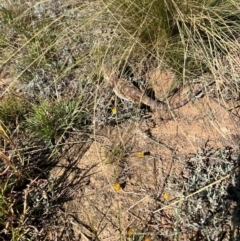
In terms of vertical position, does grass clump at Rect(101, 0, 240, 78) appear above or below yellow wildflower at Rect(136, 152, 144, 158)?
above

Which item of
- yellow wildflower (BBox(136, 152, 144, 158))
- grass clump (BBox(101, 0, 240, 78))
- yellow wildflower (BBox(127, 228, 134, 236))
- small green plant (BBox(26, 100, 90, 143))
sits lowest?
yellow wildflower (BBox(127, 228, 134, 236))

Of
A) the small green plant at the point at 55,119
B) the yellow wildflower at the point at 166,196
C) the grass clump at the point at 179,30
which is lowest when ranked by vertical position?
the yellow wildflower at the point at 166,196

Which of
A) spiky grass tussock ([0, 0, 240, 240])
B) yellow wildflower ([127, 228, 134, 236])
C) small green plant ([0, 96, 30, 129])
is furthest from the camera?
small green plant ([0, 96, 30, 129])

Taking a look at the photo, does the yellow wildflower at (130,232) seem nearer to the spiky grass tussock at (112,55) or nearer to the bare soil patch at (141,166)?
the bare soil patch at (141,166)

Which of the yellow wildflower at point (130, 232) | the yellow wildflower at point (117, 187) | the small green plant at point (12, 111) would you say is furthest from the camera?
the small green plant at point (12, 111)

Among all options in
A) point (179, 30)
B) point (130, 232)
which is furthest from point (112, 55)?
point (130, 232)

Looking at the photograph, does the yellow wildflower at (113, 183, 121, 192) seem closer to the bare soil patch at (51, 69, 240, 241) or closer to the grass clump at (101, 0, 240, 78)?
the bare soil patch at (51, 69, 240, 241)

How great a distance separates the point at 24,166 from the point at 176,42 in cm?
90

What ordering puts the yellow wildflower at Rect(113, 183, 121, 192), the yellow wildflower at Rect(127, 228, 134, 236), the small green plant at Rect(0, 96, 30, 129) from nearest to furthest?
the yellow wildflower at Rect(127, 228, 134, 236)
the yellow wildflower at Rect(113, 183, 121, 192)
the small green plant at Rect(0, 96, 30, 129)

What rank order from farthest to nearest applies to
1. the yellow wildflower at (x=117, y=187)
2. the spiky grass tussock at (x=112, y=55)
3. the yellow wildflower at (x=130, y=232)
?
the spiky grass tussock at (x=112, y=55) < the yellow wildflower at (x=117, y=187) < the yellow wildflower at (x=130, y=232)

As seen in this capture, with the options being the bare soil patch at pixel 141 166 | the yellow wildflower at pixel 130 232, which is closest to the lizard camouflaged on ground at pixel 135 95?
the bare soil patch at pixel 141 166

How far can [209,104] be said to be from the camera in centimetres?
208

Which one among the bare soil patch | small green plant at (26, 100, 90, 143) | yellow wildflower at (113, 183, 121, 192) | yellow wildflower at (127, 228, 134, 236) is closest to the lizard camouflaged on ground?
the bare soil patch

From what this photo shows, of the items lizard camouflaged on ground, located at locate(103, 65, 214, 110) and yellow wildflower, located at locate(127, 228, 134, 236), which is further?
lizard camouflaged on ground, located at locate(103, 65, 214, 110)
